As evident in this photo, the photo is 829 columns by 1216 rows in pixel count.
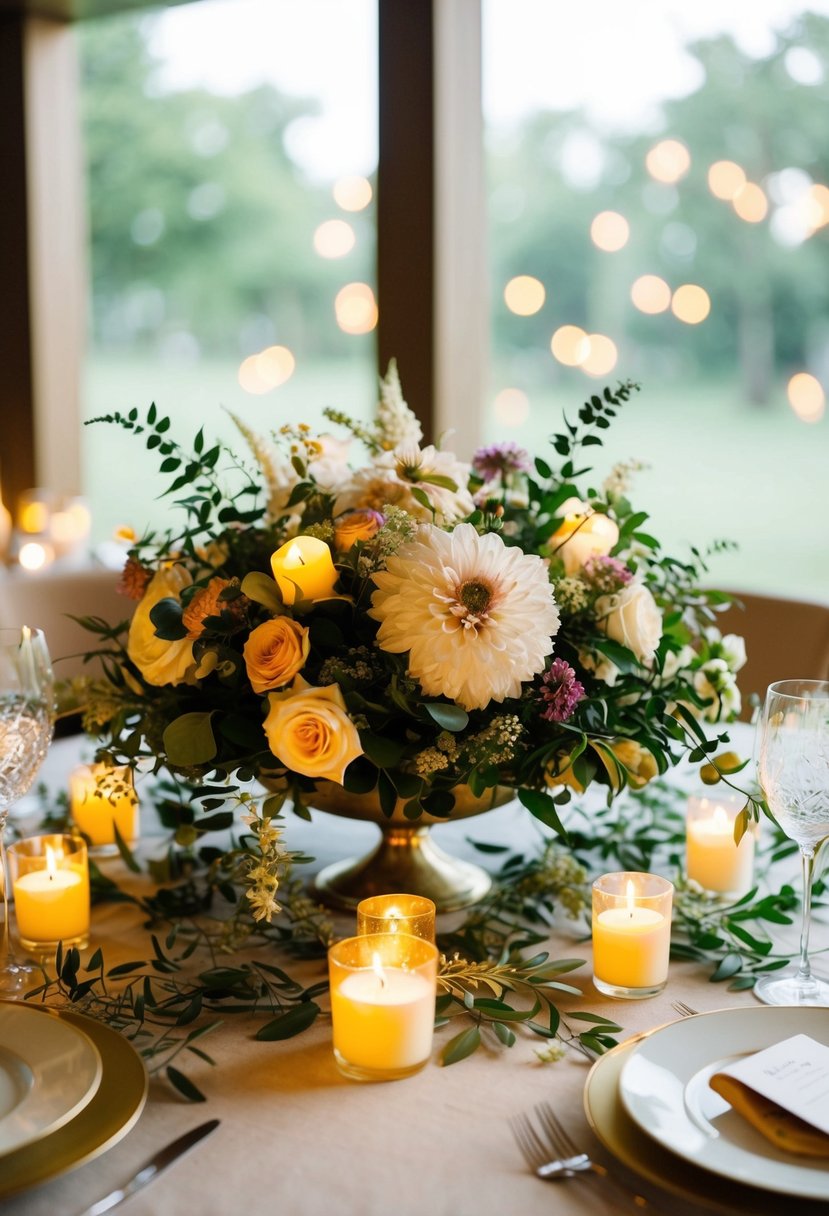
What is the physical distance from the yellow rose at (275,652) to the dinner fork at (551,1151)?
37cm

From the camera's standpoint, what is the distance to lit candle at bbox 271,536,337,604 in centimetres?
97

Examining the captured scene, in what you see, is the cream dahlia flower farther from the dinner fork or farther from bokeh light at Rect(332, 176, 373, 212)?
bokeh light at Rect(332, 176, 373, 212)

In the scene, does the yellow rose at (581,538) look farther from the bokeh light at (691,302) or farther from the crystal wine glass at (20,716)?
the bokeh light at (691,302)

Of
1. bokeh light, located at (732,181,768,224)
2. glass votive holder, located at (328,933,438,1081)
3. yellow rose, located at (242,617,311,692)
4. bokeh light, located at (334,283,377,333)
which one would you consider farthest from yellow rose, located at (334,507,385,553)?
bokeh light, located at (732,181,768,224)

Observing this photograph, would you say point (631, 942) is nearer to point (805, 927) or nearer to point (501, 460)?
point (805, 927)

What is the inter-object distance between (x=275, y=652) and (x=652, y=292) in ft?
10.6

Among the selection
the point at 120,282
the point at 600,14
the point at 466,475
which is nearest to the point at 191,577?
the point at 466,475

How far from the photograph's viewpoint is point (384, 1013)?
0.82 meters

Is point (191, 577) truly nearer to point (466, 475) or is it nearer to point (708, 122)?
point (466, 475)

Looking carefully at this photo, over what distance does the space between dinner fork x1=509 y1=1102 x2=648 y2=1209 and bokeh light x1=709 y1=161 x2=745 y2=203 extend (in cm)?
314

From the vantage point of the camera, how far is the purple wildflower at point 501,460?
1.23 m

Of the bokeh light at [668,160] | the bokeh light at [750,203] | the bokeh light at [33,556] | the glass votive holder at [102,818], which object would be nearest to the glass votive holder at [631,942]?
the glass votive holder at [102,818]

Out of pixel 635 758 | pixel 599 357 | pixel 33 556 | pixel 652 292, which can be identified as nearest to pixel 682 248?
pixel 652 292

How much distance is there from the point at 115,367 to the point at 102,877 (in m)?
4.96
